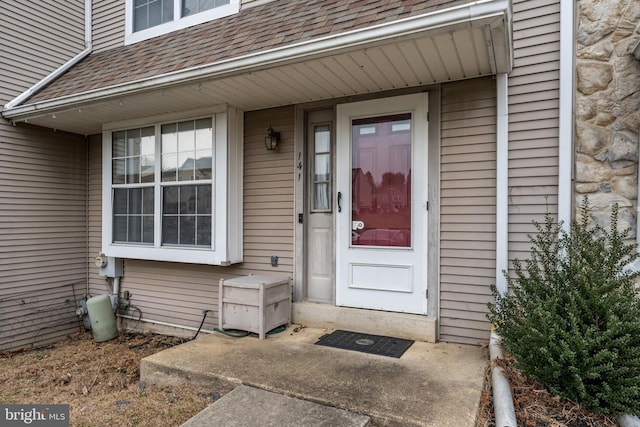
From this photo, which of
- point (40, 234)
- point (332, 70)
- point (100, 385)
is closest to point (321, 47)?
point (332, 70)

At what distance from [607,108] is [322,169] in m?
2.34

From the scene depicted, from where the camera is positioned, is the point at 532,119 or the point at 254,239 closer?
the point at 532,119

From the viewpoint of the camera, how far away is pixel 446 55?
2.81 meters

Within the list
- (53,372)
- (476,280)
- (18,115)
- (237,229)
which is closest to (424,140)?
(476,280)

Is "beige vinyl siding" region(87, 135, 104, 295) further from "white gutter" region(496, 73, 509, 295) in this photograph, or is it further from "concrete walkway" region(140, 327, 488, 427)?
"white gutter" region(496, 73, 509, 295)

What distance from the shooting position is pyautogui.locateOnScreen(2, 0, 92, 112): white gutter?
4.60 m

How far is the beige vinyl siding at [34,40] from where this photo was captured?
4.59 m

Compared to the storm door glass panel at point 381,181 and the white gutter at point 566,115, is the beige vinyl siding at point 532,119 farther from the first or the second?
the storm door glass panel at point 381,181

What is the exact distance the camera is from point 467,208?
10.6ft

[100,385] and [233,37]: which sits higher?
[233,37]

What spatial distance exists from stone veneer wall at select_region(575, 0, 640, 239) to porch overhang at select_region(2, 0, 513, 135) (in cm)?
60

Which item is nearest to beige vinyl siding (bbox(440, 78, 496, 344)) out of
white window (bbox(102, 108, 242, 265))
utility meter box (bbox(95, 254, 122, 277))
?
white window (bbox(102, 108, 242, 265))

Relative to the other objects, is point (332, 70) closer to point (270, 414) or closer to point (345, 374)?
point (345, 374)

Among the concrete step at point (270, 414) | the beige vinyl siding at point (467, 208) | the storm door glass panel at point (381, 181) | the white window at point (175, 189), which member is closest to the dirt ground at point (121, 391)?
the concrete step at point (270, 414)
